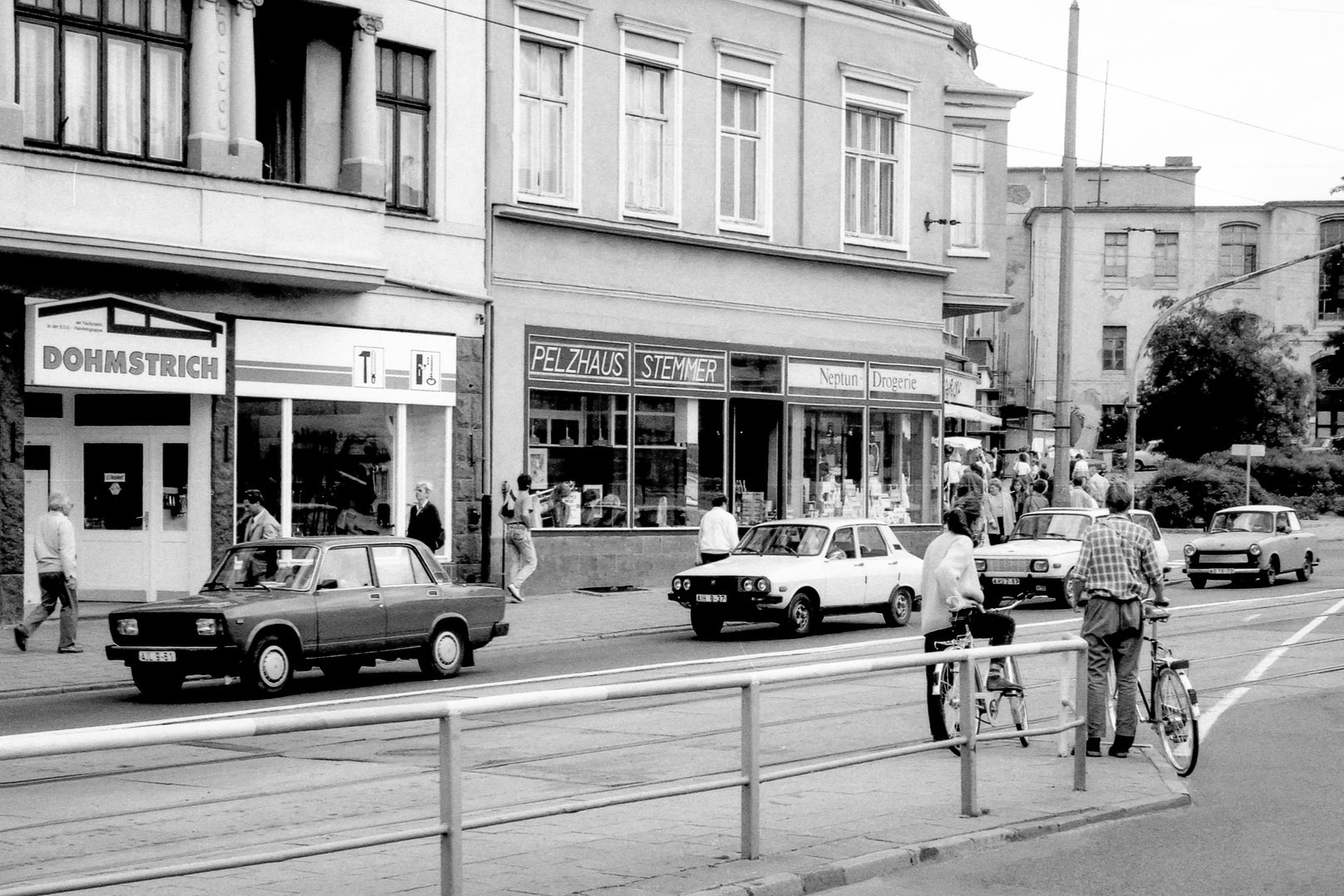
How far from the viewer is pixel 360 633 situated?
15914 millimetres

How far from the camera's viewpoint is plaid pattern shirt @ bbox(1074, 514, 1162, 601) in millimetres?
10820

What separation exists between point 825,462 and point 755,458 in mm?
1839

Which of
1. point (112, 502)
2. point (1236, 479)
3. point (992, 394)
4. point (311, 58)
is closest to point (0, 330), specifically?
point (112, 502)

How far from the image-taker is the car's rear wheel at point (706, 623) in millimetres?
21156

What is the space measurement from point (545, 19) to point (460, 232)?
3.76 m

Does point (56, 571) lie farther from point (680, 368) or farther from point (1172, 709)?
point (680, 368)

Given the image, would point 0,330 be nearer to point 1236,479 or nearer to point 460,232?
point 460,232

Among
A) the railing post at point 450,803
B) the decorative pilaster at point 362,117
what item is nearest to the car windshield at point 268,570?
the decorative pilaster at point 362,117

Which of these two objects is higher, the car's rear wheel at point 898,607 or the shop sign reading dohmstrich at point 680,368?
the shop sign reading dohmstrich at point 680,368

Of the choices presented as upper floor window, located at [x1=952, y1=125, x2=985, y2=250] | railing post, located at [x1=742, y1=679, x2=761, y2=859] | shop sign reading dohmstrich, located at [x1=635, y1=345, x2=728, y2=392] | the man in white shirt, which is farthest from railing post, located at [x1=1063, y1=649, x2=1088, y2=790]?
upper floor window, located at [x1=952, y1=125, x2=985, y2=250]

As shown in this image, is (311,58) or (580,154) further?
(580,154)

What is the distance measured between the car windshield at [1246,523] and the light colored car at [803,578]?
33.0 ft

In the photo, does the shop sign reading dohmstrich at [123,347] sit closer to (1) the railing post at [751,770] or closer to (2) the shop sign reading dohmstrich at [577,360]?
(2) the shop sign reading dohmstrich at [577,360]

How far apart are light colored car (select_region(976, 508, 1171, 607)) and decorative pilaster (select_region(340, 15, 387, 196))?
1030cm
